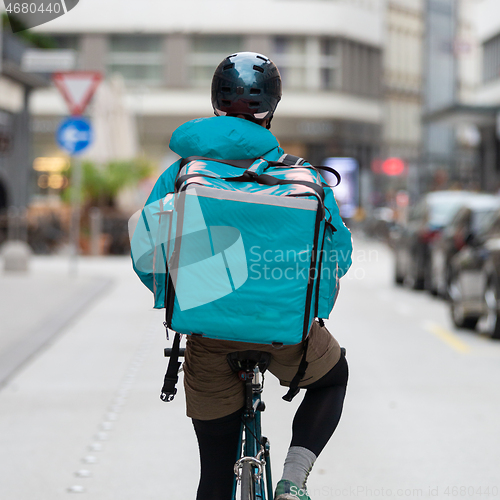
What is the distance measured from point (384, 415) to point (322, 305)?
13.4 ft

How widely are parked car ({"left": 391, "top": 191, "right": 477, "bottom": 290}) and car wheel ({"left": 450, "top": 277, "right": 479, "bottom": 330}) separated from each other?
4.92 metres

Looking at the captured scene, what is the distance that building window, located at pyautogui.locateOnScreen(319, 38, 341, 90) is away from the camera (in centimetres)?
5006

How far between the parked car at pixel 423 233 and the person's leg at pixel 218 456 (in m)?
14.5

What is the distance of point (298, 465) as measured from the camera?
10.8 ft

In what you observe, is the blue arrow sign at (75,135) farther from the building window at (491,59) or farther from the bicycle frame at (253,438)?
the building window at (491,59)

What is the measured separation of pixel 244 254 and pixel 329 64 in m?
48.1

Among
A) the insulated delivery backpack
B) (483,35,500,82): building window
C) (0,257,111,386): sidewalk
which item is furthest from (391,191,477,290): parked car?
(483,35,500,82): building window

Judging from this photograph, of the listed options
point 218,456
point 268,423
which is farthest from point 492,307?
point 218,456

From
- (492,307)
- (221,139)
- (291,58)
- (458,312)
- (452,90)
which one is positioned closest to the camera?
(221,139)

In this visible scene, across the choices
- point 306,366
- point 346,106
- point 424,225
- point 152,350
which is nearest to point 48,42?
point 346,106

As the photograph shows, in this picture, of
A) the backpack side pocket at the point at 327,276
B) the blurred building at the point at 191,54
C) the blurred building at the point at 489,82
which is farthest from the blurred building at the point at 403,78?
the backpack side pocket at the point at 327,276

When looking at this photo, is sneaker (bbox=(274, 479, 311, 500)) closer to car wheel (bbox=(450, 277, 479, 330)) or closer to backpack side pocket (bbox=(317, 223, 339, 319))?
backpack side pocket (bbox=(317, 223, 339, 319))

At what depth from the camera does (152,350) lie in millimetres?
10414

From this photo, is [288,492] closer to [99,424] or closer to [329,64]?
[99,424]
